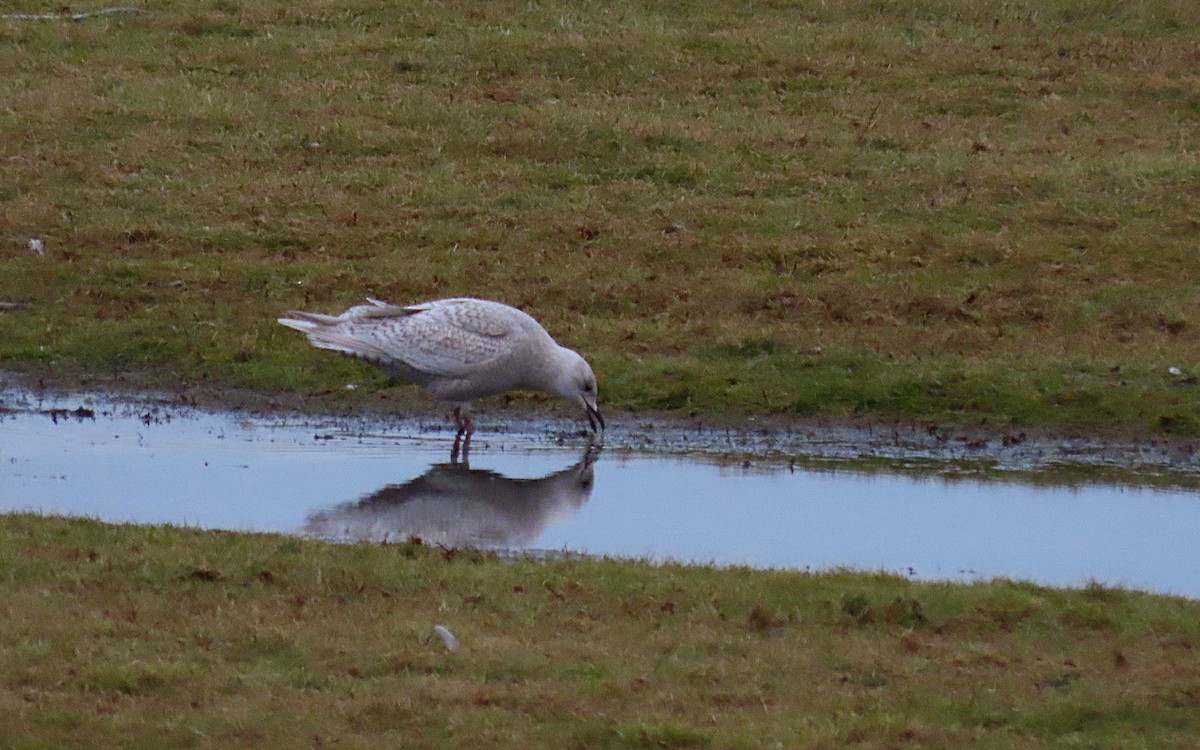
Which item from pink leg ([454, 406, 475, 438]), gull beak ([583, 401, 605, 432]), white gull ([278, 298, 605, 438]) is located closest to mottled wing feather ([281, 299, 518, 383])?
white gull ([278, 298, 605, 438])

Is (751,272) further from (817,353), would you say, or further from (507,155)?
(507,155)

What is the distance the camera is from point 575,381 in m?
15.0

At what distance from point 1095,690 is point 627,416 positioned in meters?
7.55

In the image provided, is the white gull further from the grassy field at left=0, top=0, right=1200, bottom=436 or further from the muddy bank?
the grassy field at left=0, top=0, right=1200, bottom=436

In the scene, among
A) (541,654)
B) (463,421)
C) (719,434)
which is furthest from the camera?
(719,434)

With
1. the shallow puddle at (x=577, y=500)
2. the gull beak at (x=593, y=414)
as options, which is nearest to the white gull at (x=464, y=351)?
the gull beak at (x=593, y=414)

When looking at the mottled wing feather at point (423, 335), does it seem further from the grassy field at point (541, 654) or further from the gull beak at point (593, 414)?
the grassy field at point (541, 654)

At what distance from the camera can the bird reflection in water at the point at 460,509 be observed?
1191 centimetres

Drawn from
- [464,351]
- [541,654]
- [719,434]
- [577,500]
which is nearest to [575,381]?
→ [464,351]

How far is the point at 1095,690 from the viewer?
28.7ft

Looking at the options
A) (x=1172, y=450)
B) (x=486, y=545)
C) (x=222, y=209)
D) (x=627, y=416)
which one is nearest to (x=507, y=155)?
(x=222, y=209)

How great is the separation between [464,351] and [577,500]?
2160mm

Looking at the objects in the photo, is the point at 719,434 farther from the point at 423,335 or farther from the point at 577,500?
the point at 577,500

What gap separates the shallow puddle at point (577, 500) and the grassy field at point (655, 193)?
174cm
